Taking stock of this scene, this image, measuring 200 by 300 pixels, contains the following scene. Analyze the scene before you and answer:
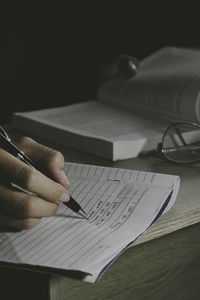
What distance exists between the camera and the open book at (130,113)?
1.00m

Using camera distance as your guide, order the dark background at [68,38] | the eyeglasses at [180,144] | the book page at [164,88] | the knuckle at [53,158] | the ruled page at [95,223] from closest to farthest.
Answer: the ruled page at [95,223]
the knuckle at [53,158]
the eyeglasses at [180,144]
the book page at [164,88]
the dark background at [68,38]

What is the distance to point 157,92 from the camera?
118cm

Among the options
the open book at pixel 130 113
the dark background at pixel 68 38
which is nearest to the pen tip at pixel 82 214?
the open book at pixel 130 113

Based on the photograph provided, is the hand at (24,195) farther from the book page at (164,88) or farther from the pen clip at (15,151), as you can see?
the book page at (164,88)

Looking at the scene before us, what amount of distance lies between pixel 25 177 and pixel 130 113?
620mm

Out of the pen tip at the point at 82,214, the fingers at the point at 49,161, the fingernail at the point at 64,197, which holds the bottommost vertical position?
the pen tip at the point at 82,214

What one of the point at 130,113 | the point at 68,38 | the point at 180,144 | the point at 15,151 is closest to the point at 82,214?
the point at 15,151

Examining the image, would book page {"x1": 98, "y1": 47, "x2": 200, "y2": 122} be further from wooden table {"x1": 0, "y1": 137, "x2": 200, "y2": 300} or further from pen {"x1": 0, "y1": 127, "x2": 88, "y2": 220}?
pen {"x1": 0, "y1": 127, "x2": 88, "y2": 220}

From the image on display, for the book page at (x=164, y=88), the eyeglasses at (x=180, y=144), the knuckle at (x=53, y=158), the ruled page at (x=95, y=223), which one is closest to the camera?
the ruled page at (x=95, y=223)

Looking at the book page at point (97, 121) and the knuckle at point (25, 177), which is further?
the book page at point (97, 121)

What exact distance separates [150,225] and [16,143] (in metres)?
0.24

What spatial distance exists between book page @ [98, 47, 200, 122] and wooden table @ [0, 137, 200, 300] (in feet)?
1.01

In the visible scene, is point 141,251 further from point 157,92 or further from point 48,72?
point 48,72

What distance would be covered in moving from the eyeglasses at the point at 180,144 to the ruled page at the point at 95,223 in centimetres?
18
